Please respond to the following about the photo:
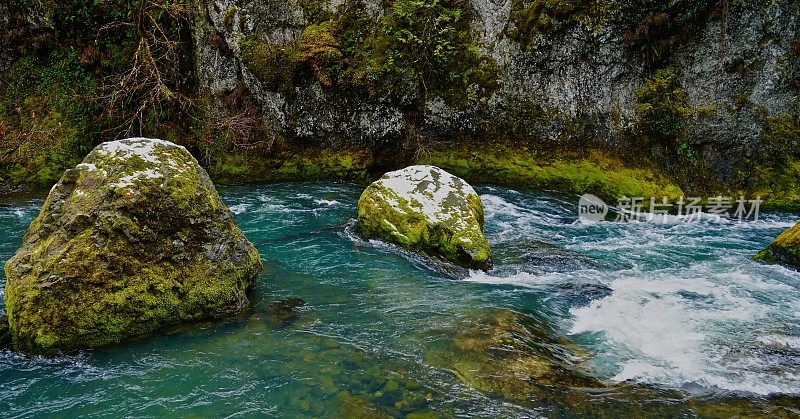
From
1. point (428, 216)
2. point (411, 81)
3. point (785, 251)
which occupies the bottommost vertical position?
point (785, 251)

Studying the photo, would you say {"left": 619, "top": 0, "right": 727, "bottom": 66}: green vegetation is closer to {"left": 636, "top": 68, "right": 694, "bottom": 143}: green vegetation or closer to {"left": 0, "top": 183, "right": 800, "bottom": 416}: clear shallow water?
{"left": 636, "top": 68, "right": 694, "bottom": 143}: green vegetation

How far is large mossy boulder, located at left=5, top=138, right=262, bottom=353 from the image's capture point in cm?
561

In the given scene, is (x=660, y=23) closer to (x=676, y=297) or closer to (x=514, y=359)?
(x=676, y=297)

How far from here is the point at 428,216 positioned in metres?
8.96

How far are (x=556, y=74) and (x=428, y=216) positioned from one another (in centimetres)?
700

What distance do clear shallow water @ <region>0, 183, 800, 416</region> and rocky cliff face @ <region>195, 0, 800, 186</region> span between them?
12.2ft

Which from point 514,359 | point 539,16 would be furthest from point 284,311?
point 539,16

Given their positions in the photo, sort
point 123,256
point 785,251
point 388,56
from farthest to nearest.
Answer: point 388,56, point 785,251, point 123,256

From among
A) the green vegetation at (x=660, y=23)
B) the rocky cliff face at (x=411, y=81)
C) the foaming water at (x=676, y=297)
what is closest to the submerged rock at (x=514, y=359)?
the foaming water at (x=676, y=297)

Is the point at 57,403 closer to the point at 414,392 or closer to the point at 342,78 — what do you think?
the point at 414,392

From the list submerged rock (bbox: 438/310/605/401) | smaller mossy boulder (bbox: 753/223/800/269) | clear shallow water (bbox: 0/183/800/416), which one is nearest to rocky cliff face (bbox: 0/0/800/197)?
clear shallow water (bbox: 0/183/800/416)

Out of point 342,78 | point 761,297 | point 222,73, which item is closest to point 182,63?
point 222,73

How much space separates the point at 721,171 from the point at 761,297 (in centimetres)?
640

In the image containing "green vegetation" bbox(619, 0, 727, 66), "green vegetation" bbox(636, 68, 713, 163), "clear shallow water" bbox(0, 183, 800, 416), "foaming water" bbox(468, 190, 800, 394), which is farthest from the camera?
"green vegetation" bbox(636, 68, 713, 163)
